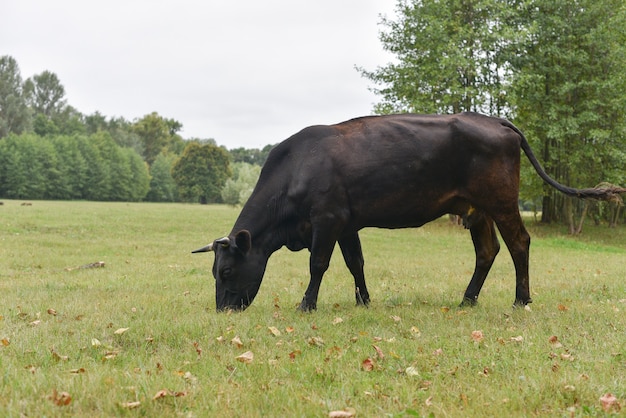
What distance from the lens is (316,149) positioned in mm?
7547

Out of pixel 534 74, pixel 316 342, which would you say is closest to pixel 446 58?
pixel 534 74

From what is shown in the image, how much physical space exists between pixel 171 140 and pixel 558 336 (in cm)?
12765

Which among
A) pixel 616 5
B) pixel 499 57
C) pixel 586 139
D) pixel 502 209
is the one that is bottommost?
pixel 502 209

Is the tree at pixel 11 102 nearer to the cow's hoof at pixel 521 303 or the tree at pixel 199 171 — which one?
the tree at pixel 199 171

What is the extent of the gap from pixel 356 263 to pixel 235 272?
6.03 ft

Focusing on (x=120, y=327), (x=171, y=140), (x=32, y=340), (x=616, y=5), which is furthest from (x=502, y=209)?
(x=171, y=140)

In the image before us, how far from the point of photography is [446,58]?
84.2ft

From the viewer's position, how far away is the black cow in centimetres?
731

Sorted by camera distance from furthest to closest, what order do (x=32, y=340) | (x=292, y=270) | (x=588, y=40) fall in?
(x=588, y=40) < (x=292, y=270) < (x=32, y=340)

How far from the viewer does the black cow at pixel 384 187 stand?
7.31 m

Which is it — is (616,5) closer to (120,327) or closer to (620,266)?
(620,266)

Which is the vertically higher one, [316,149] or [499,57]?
[499,57]

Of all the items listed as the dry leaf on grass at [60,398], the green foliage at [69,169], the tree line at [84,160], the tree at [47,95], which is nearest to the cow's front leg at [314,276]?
the dry leaf on grass at [60,398]

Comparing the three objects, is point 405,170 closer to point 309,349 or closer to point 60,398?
point 309,349
